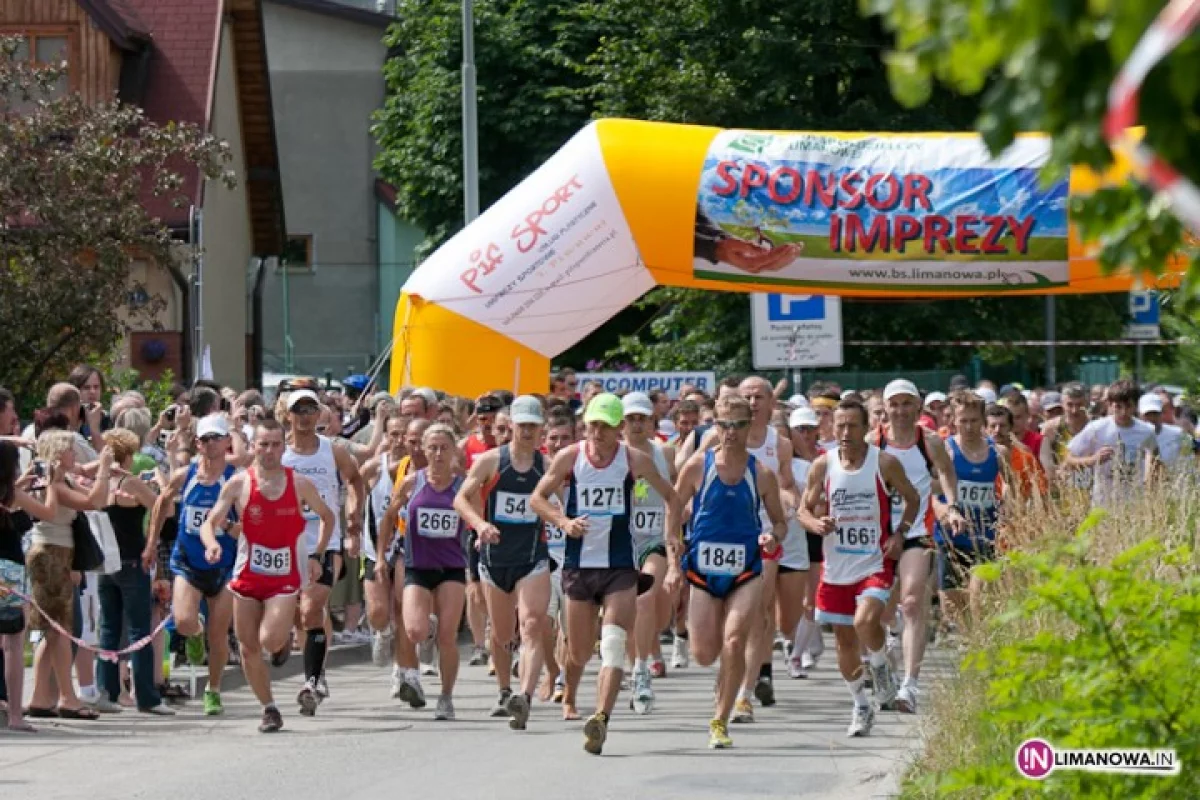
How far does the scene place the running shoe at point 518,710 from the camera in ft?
41.0

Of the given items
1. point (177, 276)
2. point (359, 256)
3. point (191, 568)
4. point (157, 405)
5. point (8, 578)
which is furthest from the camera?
point (359, 256)

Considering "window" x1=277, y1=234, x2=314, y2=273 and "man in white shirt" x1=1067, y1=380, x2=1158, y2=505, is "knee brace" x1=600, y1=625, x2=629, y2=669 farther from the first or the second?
"window" x1=277, y1=234, x2=314, y2=273

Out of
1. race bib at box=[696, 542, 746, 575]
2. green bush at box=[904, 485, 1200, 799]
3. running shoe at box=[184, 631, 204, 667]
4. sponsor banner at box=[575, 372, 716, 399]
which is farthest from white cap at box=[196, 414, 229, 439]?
sponsor banner at box=[575, 372, 716, 399]

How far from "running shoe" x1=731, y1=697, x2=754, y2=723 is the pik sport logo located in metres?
6.63

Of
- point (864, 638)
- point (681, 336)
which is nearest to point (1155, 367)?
point (681, 336)

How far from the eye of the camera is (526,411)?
42.5ft

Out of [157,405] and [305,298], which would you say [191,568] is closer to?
[157,405]

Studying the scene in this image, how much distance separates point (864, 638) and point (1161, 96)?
10263 millimetres

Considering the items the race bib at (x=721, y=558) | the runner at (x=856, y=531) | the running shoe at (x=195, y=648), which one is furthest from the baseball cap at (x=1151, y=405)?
the running shoe at (x=195, y=648)

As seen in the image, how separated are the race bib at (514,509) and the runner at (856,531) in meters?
1.59

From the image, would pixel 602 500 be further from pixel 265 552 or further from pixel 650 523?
pixel 650 523

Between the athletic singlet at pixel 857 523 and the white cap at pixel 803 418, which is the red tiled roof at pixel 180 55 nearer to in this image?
the white cap at pixel 803 418

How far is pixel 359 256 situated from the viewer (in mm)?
58438

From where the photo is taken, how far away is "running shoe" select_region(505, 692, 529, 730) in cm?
1248
